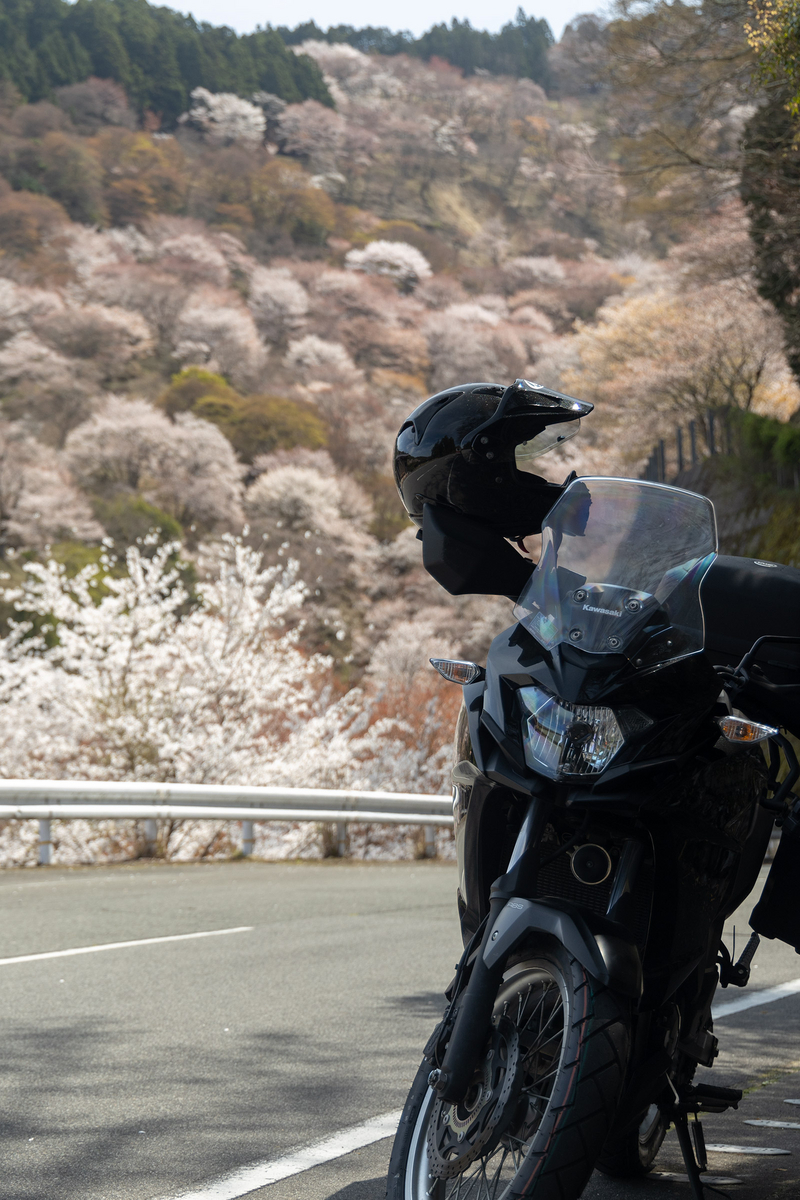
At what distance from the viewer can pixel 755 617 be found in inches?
111

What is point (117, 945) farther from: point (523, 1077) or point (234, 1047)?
point (523, 1077)

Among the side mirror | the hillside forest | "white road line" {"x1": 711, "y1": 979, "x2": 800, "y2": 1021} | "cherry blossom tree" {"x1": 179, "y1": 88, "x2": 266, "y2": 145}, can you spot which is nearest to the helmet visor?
the side mirror

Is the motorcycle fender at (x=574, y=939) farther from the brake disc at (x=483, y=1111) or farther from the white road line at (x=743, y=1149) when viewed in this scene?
the white road line at (x=743, y=1149)

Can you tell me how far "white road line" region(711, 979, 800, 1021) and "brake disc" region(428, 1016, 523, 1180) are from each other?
9.96 feet

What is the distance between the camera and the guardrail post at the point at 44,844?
1033 centimetres

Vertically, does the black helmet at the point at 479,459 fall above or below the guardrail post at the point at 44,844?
above

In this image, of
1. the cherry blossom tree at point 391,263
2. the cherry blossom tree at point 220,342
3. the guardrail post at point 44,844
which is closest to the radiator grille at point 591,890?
the guardrail post at point 44,844

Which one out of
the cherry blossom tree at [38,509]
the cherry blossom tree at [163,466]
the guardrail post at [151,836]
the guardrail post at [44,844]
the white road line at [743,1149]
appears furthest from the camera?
the cherry blossom tree at [163,466]

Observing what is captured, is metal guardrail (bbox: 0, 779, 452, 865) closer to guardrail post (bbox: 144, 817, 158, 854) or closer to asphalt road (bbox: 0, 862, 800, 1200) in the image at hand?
guardrail post (bbox: 144, 817, 158, 854)

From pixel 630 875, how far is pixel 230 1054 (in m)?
2.48

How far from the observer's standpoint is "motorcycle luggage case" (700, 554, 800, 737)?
2.70 metres

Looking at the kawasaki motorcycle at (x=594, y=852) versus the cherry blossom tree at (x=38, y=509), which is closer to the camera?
the kawasaki motorcycle at (x=594, y=852)

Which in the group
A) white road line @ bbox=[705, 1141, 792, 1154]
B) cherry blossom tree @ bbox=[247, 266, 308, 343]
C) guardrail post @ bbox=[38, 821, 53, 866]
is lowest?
guardrail post @ bbox=[38, 821, 53, 866]

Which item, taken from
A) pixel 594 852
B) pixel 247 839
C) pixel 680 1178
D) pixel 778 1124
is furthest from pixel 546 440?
pixel 247 839
